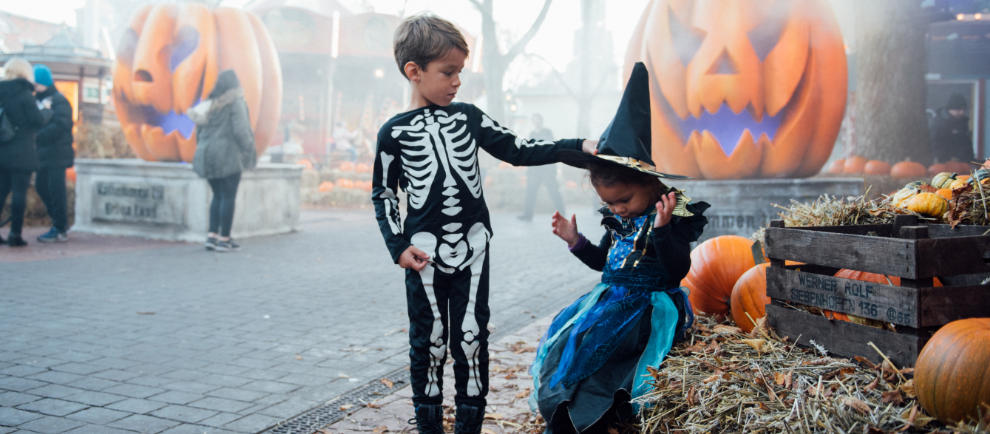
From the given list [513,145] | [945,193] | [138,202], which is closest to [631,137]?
[513,145]

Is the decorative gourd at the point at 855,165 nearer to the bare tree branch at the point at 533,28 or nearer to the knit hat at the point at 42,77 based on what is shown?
the bare tree branch at the point at 533,28

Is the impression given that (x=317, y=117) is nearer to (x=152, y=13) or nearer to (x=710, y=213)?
(x=152, y=13)

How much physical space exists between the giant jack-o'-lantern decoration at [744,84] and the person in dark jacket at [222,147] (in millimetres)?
5011

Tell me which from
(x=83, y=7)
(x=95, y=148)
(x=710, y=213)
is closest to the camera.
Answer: (x=710, y=213)

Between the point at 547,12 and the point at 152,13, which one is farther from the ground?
the point at 547,12

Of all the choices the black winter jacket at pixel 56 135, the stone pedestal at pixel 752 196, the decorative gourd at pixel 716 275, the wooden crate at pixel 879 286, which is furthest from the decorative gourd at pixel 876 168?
the black winter jacket at pixel 56 135

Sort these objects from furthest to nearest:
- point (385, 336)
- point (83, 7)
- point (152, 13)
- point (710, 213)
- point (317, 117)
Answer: point (83, 7)
point (317, 117)
point (152, 13)
point (710, 213)
point (385, 336)

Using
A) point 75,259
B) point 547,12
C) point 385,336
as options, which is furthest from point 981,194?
point 547,12

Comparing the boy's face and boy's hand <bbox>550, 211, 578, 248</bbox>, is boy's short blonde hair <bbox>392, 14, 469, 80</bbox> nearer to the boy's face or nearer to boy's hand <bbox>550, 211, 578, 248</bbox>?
the boy's face

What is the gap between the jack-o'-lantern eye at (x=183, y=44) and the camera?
10.6 metres

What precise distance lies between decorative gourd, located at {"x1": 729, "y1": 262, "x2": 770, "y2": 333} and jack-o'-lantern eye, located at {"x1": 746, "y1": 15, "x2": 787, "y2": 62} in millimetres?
3866

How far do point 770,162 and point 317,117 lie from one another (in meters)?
22.4

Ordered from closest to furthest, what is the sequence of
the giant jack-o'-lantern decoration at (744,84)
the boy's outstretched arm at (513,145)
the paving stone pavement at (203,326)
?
the boy's outstretched arm at (513,145) → the paving stone pavement at (203,326) → the giant jack-o'-lantern decoration at (744,84)

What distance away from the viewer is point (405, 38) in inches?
115
